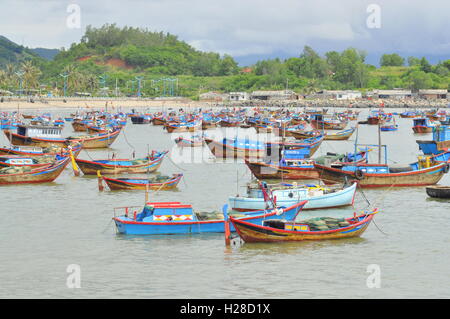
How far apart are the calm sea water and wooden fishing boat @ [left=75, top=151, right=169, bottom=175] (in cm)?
670

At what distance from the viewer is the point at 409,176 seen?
40625mm

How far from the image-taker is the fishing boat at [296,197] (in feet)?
102

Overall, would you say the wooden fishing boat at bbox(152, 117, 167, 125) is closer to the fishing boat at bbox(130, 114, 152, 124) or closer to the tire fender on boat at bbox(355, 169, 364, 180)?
the fishing boat at bbox(130, 114, 152, 124)

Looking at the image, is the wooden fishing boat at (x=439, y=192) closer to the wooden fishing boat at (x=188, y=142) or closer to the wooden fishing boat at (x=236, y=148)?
the wooden fishing boat at (x=236, y=148)

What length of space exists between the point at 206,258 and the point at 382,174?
18.1 m

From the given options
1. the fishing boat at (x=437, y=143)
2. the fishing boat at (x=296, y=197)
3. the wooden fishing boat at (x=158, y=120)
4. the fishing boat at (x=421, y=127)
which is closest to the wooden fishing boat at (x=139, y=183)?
the fishing boat at (x=296, y=197)

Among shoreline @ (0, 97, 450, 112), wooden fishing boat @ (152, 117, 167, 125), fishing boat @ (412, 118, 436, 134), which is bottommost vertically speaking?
fishing boat @ (412, 118, 436, 134)

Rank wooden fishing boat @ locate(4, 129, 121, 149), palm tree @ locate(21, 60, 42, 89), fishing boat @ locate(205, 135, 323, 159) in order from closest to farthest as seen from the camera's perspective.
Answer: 1. fishing boat @ locate(205, 135, 323, 159)
2. wooden fishing boat @ locate(4, 129, 121, 149)
3. palm tree @ locate(21, 60, 42, 89)

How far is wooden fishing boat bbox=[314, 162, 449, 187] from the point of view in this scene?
40062 millimetres

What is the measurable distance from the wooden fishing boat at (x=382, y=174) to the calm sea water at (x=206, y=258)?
10.6ft

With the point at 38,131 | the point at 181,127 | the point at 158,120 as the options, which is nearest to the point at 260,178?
the point at 38,131

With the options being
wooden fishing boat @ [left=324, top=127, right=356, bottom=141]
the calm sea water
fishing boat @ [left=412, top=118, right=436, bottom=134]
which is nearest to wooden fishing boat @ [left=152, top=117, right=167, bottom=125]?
wooden fishing boat @ [left=324, top=127, right=356, bottom=141]
